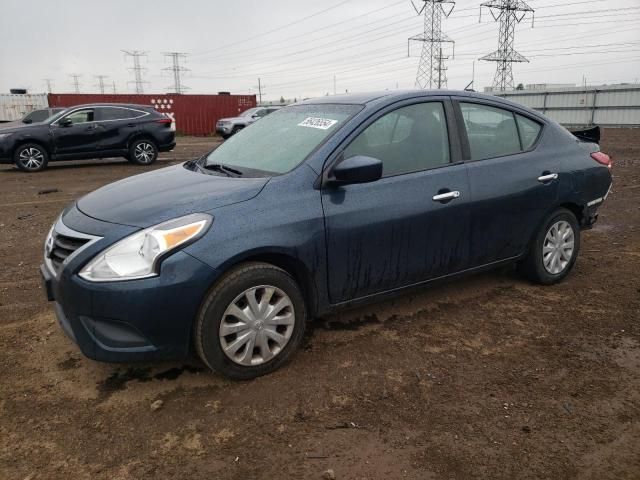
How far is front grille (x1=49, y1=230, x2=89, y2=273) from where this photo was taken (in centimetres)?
293

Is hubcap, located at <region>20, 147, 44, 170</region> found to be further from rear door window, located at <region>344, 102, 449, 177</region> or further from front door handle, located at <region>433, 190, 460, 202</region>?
front door handle, located at <region>433, 190, 460, 202</region>

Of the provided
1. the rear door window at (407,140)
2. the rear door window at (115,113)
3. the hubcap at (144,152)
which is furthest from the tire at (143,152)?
the rear door window at (407,140)

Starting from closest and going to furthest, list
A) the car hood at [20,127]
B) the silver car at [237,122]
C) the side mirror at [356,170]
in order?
the side mirror at [356,170]
the car hood at [20,127]
the silver car at [237,122]

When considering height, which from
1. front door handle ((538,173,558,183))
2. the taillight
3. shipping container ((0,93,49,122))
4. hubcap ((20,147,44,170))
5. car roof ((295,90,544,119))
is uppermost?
shipping container ((0,93,49,122))

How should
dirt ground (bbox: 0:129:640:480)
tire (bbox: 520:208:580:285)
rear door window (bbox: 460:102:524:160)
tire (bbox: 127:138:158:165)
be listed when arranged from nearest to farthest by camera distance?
1. dirt ground (bbox: 0:129:640:480)
2. rear door window (bbox: 460:102:524:160)
3. tire (bbox: 520:208:580:285)
4. tire (bbox: 127:138:158:165)

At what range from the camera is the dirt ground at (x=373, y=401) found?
2.43 m

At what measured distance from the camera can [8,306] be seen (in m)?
4.23

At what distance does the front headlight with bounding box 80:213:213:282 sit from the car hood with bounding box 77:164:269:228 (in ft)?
0.31

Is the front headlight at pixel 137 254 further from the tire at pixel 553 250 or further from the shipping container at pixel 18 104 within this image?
the shipping container at pixel 18 104

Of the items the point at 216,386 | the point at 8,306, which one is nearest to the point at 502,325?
the point at 216,386

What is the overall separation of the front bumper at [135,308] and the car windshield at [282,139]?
3.08 ft

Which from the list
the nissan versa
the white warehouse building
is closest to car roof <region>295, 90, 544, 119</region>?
the nissan versa

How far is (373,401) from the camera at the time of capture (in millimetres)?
2908

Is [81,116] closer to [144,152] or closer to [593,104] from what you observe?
[144,152]
